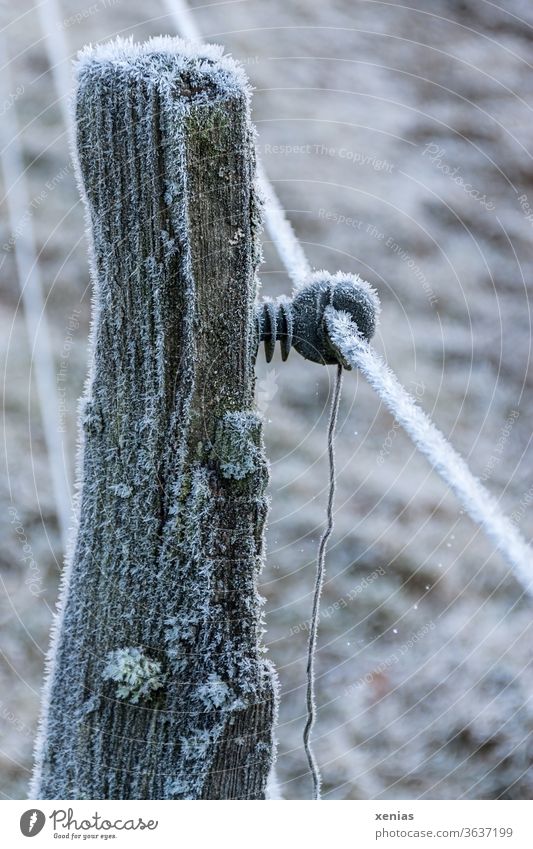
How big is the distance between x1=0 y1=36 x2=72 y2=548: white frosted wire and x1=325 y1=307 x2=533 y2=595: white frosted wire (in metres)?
0.42

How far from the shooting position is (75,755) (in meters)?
0.35

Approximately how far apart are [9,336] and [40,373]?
5 cm

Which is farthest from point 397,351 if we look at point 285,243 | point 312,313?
point 312,313

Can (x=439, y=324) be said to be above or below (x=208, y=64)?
above

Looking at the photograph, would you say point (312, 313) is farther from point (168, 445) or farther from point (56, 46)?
point (56, 46)

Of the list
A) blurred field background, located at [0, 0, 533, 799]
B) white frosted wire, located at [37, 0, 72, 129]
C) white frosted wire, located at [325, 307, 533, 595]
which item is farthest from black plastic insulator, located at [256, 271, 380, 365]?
white frosted wire, located at [37, 0, 72, 129]

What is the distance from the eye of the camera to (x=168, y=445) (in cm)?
33

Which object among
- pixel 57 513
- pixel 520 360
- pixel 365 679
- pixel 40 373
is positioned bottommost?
pixel 365 679

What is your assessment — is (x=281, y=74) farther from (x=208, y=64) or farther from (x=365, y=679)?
(x=365, y=679)

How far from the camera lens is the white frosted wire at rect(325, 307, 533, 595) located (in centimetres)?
34

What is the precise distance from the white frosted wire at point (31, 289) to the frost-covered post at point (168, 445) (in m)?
0.37

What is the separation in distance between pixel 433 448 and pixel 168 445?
0.13 metres
